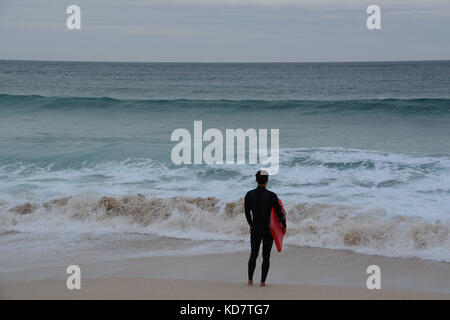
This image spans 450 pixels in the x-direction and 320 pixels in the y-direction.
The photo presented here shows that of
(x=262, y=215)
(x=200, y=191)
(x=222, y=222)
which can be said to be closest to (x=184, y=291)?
(x=262, y=215)

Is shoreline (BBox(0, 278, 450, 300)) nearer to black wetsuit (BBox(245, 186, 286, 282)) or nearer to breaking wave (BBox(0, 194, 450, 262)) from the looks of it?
black wetsuit (BBox(245, 186, 286, 282))

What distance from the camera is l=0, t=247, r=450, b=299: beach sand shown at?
19.4 feet

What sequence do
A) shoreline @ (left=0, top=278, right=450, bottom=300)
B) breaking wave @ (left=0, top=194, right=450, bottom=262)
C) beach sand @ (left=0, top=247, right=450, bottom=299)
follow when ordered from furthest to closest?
breaking wave @ (left=0, top=194, right=450, bottom=262) < beach sand @ (left=0, top=247, right=450, bottom=299) < shoreline @ (left=0, top=278, right=450, bottom=300)

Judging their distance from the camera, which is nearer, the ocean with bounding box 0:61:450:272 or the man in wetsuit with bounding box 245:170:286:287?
the man in wetsuit with bounding box 245:170:286:287

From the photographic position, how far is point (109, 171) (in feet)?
44.9

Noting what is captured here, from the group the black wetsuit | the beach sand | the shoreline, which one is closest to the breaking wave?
the beach sand

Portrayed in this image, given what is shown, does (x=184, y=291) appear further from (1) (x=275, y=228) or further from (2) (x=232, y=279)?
(1) (x=275, y=228)

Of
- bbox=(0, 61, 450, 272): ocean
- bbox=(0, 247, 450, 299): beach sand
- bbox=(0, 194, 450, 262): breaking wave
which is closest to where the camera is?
bbox=(0, 247, 450, 299): beach sand

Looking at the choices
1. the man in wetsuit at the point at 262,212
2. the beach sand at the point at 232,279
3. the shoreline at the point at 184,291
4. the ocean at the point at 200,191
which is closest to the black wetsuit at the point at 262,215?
the man in wetsuit at the point at 262,212

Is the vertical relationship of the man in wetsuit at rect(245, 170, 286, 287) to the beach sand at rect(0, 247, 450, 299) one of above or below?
above

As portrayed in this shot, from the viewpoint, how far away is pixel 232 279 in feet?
21.4
